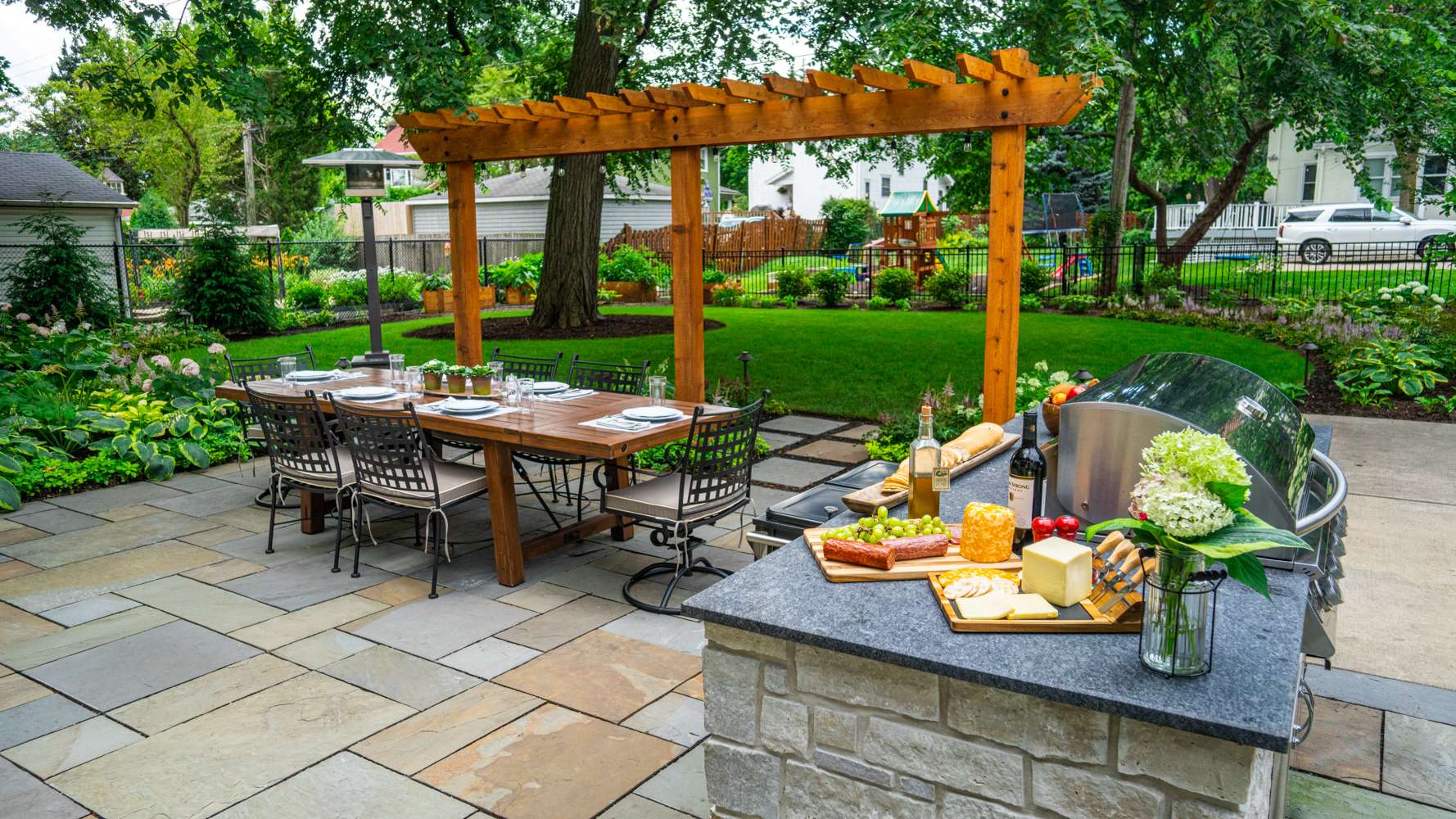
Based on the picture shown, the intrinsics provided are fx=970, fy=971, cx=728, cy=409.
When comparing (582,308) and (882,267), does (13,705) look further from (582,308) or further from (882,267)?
(882,267)

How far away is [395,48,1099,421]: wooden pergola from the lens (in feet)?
17.4

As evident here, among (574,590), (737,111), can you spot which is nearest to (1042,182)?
(737,111)

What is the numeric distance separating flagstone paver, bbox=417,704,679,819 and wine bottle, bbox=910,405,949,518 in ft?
4.20

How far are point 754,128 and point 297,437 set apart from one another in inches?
131

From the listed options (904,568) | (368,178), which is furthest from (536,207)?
(904,568)

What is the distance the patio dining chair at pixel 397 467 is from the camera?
16.2ft

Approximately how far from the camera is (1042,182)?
14789 mm

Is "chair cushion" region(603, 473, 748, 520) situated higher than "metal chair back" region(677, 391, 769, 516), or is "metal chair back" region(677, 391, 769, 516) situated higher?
"metal chair back" region(677, 391, 769, 516)

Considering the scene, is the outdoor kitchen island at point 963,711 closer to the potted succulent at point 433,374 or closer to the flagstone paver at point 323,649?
the flagstone paver at point 323,649

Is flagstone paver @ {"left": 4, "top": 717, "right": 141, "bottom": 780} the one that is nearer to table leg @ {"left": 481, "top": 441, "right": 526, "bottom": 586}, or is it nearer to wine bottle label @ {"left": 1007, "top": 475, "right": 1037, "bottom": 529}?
table leg @ {"left": 481, "top": 441, "right": 526, "bottom": 586}

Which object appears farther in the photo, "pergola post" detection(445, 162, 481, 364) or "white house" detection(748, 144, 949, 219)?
"white house" detection(748, 144, 949, 219)

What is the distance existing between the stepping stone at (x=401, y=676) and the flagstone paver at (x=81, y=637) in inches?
46.3

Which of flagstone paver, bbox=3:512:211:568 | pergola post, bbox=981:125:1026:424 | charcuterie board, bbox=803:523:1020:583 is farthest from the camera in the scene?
flagstone paver, bbox=3:512:211:568

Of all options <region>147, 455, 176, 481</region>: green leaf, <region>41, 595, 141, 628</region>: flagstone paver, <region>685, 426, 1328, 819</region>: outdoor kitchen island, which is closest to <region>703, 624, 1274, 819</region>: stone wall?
<region>685, 426, 1328, 819</region>: outdoor kitchen island
